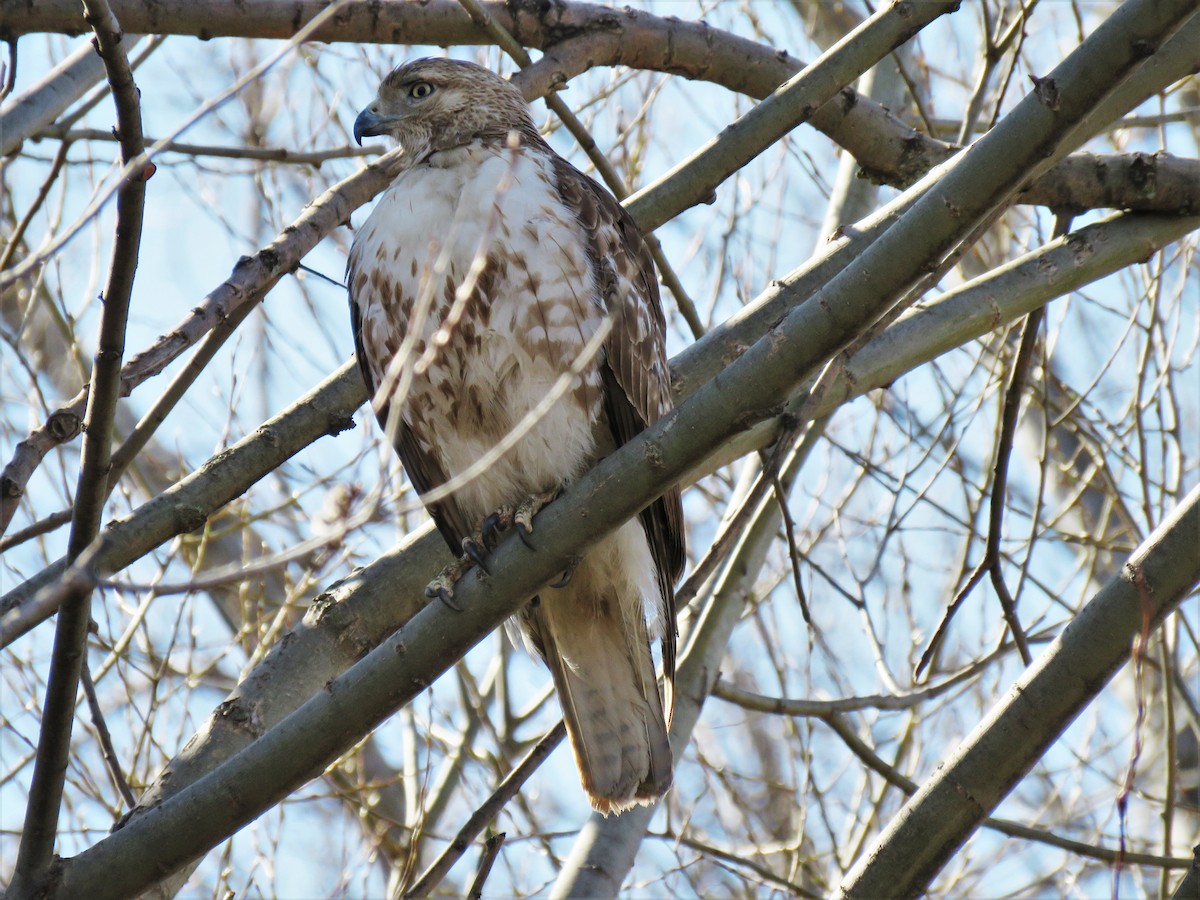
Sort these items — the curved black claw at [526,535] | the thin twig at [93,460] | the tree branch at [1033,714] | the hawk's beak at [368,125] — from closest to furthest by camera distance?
the thin twig at [93,460] < the tree branch at [1033,714] < the curved black claw at [526,535] < the hawk's beak at [368,125]

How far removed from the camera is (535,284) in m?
3.84

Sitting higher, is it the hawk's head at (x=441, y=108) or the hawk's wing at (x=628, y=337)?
the hawk's head at (x=441, y=108)

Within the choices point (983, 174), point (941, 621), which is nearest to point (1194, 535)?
point (983, 174)

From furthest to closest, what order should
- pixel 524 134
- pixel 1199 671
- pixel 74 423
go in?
pixel 1199 671
pixel 524 134
pixel 74 423

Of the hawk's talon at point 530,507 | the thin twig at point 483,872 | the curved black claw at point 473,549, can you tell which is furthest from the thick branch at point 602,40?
the thin twig at point 483,872

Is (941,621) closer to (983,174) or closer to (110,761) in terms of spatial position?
(983,174)

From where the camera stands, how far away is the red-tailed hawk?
388 cm

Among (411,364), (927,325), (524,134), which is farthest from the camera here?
(524,134)

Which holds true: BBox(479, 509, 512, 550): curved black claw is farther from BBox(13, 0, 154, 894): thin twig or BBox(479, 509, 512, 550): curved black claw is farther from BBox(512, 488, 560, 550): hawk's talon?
BBox(13, 0, 154, 894): thin twig

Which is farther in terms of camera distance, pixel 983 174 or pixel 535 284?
pixel 535 284

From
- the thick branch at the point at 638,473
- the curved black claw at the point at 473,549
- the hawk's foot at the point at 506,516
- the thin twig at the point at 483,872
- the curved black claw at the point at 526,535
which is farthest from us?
the hawk's foot at the point at 506,516

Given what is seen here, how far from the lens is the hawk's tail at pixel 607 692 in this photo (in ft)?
13.7

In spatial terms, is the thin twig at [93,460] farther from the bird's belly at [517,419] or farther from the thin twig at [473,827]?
the bird's belly at [517,419]

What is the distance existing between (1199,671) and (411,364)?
481 centimetres
